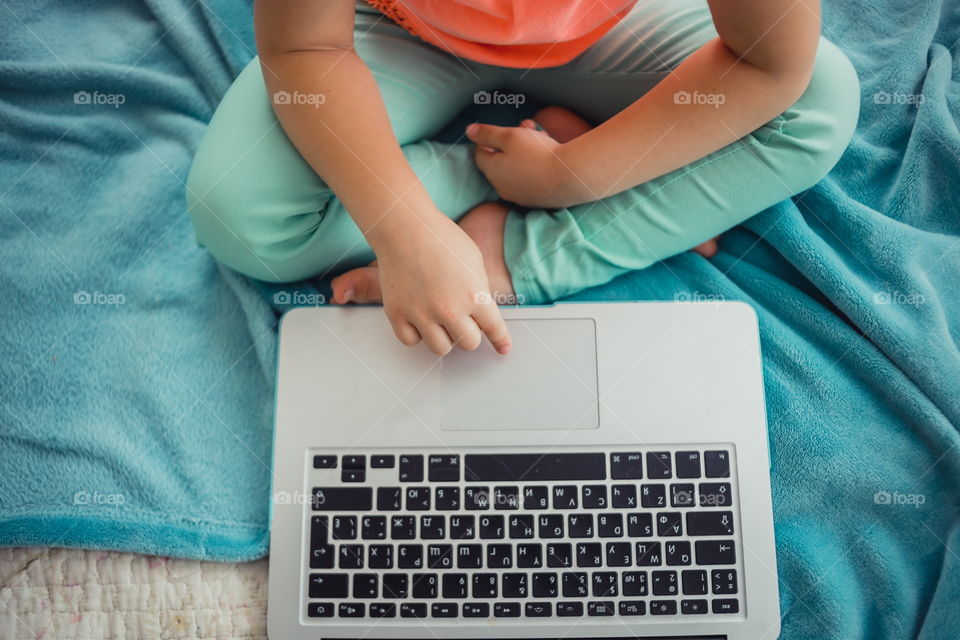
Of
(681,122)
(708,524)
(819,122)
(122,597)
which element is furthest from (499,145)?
(122,597)

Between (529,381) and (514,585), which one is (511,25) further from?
(514,585)

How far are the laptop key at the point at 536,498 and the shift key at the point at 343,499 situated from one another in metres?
0.13

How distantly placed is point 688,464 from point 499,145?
36cm

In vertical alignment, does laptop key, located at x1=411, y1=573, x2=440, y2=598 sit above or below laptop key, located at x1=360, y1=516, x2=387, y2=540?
below

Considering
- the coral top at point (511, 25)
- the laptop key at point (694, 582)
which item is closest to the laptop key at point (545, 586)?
the laptop key at point (694, 582)

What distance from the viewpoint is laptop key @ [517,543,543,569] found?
64 centimetres

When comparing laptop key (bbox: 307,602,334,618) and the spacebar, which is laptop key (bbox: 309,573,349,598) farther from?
the spacebar

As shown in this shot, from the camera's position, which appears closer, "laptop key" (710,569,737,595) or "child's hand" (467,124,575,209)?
"laptop key" (710,569,737,595)

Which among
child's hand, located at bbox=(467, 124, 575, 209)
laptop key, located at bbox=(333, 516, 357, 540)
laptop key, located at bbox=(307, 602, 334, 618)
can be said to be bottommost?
laptop key, located at bbox=(307, 602, 334, 618)

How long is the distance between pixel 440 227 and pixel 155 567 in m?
0.39

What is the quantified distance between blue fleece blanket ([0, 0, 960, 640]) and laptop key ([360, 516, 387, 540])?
3.8 inches

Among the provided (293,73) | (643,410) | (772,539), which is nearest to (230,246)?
(293,73)

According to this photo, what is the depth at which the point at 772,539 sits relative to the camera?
0.65m

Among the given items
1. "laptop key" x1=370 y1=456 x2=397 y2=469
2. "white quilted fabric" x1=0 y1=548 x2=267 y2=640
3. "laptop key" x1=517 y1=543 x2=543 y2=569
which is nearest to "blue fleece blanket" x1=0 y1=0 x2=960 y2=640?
"white quilted fabric" x1=0 y1=548 x2=267 y2=640
